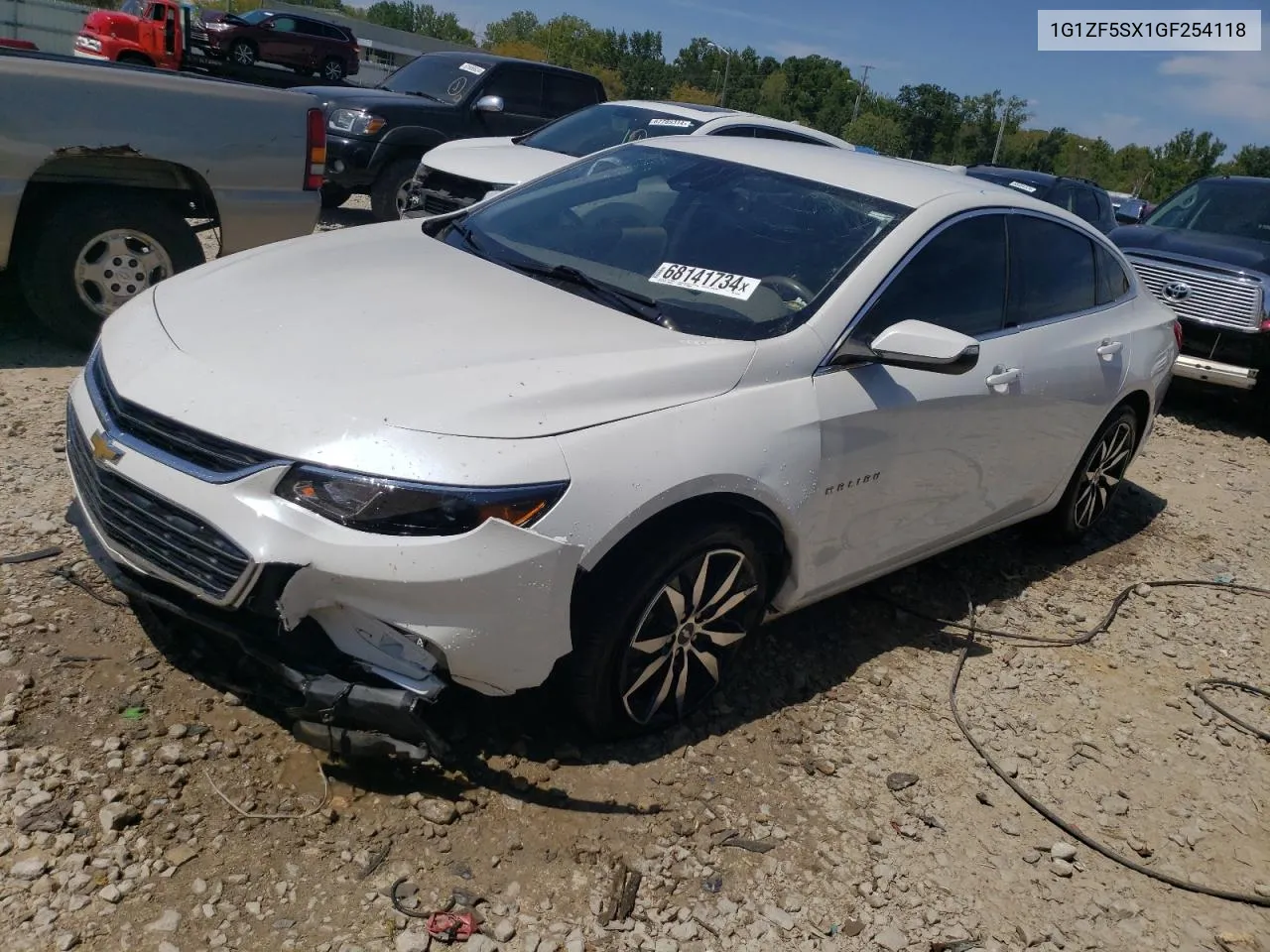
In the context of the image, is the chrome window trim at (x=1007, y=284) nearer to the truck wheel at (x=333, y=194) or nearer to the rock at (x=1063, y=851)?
the rock at (x=1063, y=851)

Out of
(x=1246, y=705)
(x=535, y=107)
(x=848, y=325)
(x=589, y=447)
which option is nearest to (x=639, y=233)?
(x=848, y=325)

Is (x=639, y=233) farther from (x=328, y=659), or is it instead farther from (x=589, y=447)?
(x=328, y=659)

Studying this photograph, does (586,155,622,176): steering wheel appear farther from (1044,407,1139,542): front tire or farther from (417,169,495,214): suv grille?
(417,169,495,214): suv grille

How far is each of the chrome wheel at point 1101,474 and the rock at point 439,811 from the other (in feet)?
11.8

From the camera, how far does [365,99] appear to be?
415 inches

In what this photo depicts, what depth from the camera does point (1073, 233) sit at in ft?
15.9

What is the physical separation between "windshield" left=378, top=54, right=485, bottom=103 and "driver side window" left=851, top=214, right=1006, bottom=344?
836 cm

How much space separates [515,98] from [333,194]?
236 cm

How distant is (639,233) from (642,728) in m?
1.74

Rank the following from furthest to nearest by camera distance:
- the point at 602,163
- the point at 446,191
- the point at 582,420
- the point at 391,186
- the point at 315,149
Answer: the point at 391,186 → the point at 446,191 → the point at 315,149 → the point at 602,163 → the point at 582,420

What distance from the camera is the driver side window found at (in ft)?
12.0


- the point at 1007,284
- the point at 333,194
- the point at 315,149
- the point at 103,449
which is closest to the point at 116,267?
the point at 315,149

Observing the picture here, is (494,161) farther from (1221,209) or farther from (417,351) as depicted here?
(1221,209)

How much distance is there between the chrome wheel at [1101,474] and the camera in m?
5.29
